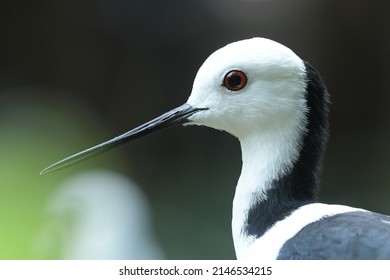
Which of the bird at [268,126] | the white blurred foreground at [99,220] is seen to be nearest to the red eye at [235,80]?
the bird at [268,126]

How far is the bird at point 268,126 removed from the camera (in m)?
1.10

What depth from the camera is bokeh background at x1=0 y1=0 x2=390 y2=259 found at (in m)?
1.98

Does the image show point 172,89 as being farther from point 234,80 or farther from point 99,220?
point 234,80

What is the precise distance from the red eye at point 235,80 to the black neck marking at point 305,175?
0.33 feet

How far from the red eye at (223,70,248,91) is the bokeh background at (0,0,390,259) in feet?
2.36

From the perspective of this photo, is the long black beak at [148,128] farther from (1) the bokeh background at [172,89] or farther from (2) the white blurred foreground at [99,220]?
(1) the bokeh background at [172,89]

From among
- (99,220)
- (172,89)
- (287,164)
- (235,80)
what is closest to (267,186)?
(287,164)

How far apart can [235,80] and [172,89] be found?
1102mm

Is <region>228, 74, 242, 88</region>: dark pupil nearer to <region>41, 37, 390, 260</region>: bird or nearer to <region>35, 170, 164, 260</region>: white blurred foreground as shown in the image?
<region>41, 37, 390, 260</region>: bird

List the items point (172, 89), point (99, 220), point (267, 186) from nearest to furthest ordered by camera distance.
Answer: point (267, 186) → point (99, 220) → point (172, 89)

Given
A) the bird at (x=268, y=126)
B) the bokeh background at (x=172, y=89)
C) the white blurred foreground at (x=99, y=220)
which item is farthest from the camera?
the bokeh background at (x=172, y=89)

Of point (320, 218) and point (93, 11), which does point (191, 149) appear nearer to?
point (93, 11)

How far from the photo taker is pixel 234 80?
3.74 feet

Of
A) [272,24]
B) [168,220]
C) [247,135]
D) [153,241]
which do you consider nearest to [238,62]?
[247,135]
